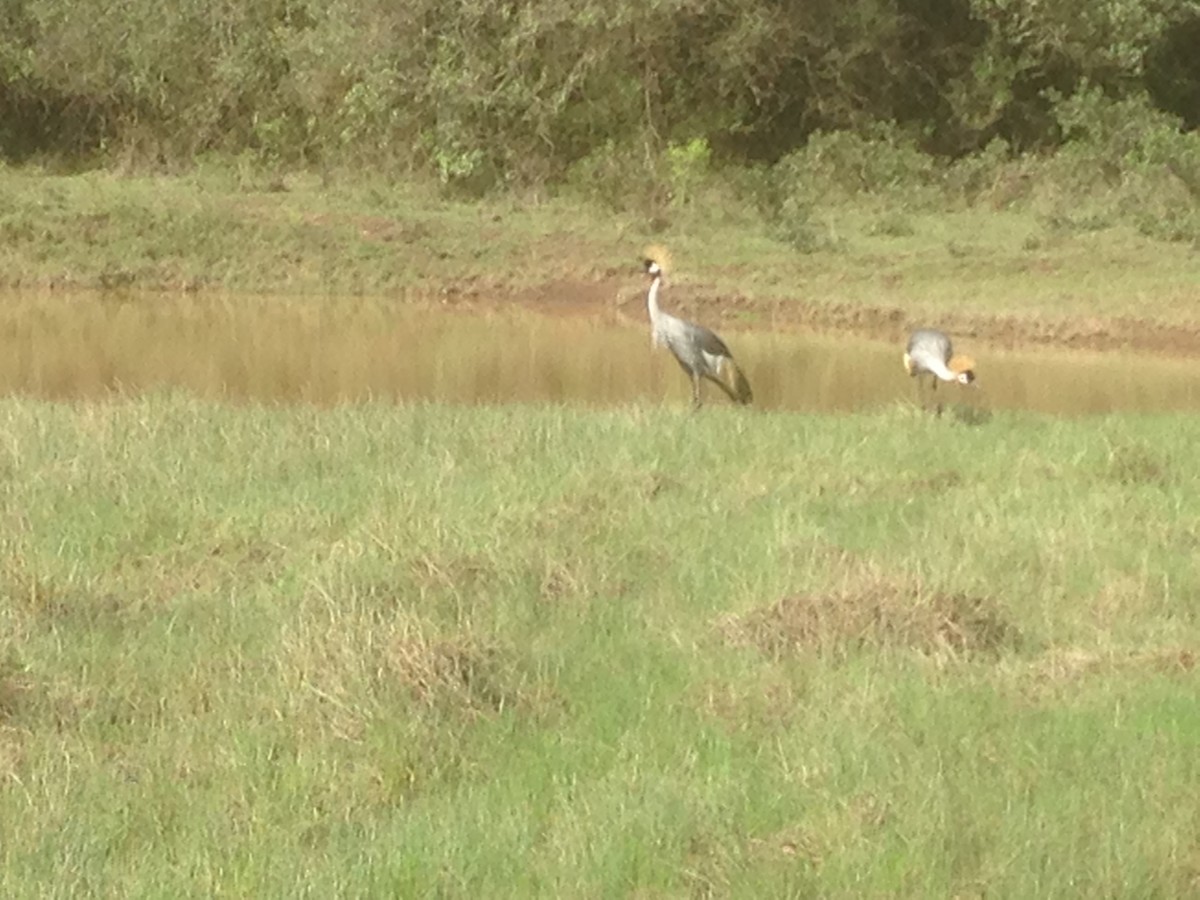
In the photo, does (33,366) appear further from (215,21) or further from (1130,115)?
(1130,115)

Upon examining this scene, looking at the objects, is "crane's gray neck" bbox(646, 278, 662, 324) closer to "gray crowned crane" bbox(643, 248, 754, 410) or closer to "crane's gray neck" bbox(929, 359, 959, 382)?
"gray crowned crane" bbox(643, 248, 754, 410)

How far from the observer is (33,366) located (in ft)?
40.5

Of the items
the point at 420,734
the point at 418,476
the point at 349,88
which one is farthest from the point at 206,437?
the point at 349,88

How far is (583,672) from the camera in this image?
5.06 m

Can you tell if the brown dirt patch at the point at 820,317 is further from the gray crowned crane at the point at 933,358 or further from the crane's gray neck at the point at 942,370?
the crane's gray neck at the point at 942,370

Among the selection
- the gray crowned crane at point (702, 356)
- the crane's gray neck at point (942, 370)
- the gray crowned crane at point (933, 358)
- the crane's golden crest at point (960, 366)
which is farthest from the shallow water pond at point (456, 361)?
the crane's golden crest at point (960, 366)

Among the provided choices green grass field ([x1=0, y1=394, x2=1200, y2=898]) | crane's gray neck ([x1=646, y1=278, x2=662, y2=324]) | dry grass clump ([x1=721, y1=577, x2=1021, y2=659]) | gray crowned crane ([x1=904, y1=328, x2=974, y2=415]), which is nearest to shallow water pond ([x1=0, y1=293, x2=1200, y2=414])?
crane's gray neck ([x1=646, y1=278, x2=662, y2=324])

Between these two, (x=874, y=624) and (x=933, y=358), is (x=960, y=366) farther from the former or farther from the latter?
(x=874, y=624)

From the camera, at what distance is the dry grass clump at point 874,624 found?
5309mm

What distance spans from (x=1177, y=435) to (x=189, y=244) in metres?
11.3

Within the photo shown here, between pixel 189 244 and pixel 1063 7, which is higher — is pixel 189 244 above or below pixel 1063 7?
below

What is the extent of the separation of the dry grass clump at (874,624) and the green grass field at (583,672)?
1cm

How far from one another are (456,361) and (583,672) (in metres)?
8.31

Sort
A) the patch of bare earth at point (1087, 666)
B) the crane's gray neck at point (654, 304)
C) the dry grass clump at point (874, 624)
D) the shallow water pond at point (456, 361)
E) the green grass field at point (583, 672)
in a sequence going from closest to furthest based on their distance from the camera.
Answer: the green grass field at point (583, 672) < the patch of bare earth at point (1087, 666) < the dry grass clump at point (874, 624) < the crane's gray neck at point (654, 304) < the shallow water pond at point (456, 361)
